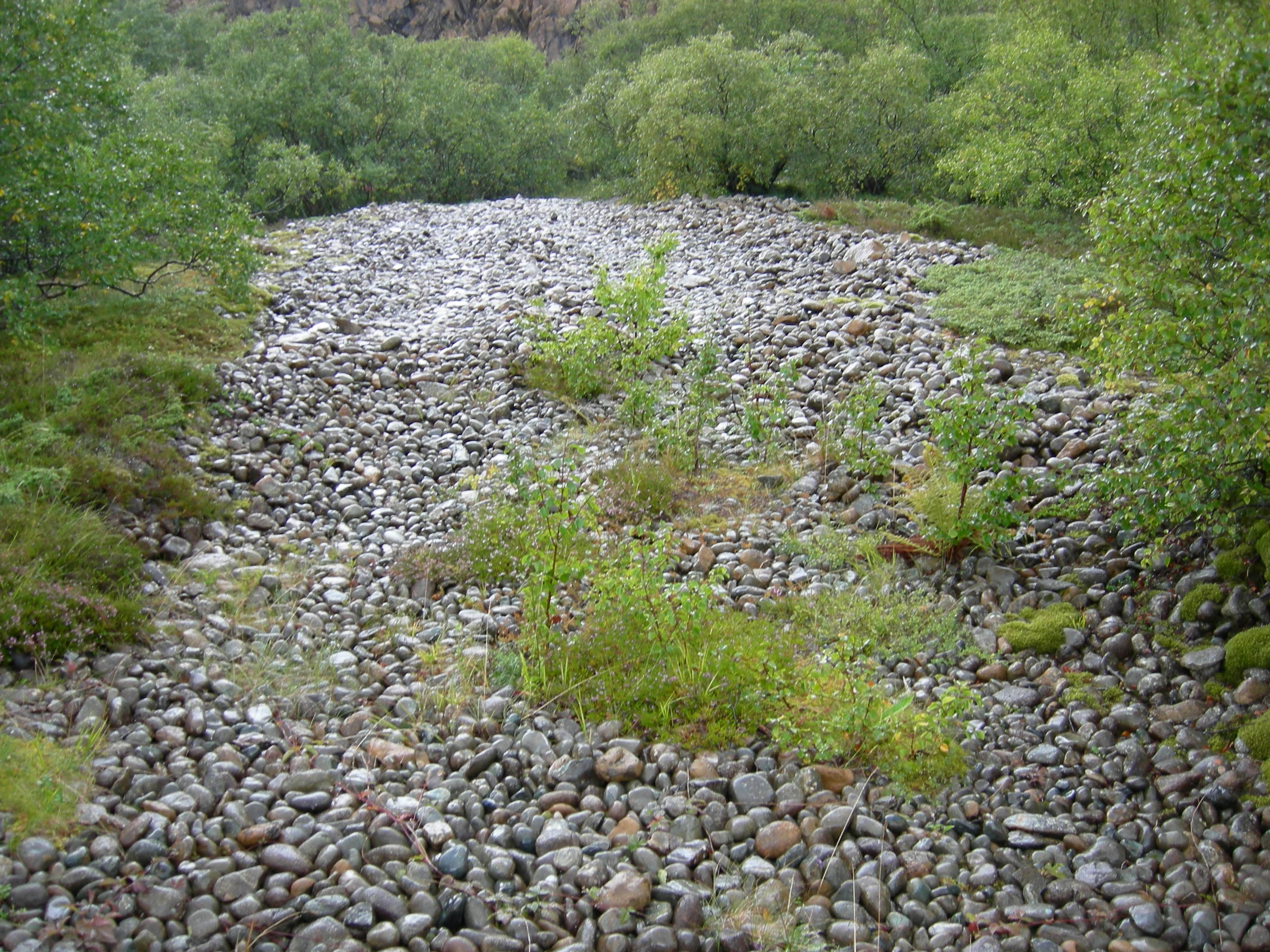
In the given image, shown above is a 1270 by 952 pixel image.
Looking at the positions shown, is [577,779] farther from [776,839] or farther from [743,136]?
[743,136]

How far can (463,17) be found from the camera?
153 ft

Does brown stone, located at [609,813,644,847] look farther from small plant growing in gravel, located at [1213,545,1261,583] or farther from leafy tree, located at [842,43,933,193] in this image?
leafy tree, located at [842,43,933,193]

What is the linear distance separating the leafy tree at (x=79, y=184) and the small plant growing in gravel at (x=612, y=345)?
340 centimetres

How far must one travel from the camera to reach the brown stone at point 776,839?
3713 millimetres

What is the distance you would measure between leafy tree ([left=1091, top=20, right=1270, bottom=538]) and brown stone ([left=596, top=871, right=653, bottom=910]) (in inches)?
122

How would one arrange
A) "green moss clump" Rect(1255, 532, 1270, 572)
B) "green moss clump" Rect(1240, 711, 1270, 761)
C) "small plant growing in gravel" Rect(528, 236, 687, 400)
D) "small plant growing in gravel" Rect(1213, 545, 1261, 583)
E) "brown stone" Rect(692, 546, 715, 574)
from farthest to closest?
1. "small plant growing in gravel" Rect(528, 236, 687, 400)
2. "brown stone" Rect(692, 546, 715, 574)
3. "small plant growing in gravel" Rect(1213, 545, 1261, 583)
4. "green moss clump" Rect(1255, 532, 1270, 572)
5. "green moss clump" Rect(1240, 711, 1270, 761)

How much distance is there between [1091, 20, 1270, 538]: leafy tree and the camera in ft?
13.5

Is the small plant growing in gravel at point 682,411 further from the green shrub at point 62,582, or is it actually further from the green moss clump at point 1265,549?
the green shrub at point 62,582

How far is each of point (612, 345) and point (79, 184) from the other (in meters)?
4.75

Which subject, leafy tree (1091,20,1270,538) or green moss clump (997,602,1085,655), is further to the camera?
green moss clump (997,602,1085,655)

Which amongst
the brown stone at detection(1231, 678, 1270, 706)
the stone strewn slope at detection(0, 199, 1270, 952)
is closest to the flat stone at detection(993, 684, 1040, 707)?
the stone strewn slope at detection(0, 199, 1270, 952)

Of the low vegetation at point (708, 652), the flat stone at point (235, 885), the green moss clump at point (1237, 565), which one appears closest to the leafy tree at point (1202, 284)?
the green moss clump at point (1237, 565)

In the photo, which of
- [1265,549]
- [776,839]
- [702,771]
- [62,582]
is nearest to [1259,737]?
[1265,549]

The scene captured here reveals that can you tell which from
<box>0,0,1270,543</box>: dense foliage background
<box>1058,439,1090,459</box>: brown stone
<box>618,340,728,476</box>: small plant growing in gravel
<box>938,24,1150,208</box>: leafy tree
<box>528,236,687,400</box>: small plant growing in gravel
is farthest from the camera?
<box>938,24,1150,208</box>: leafy tree
